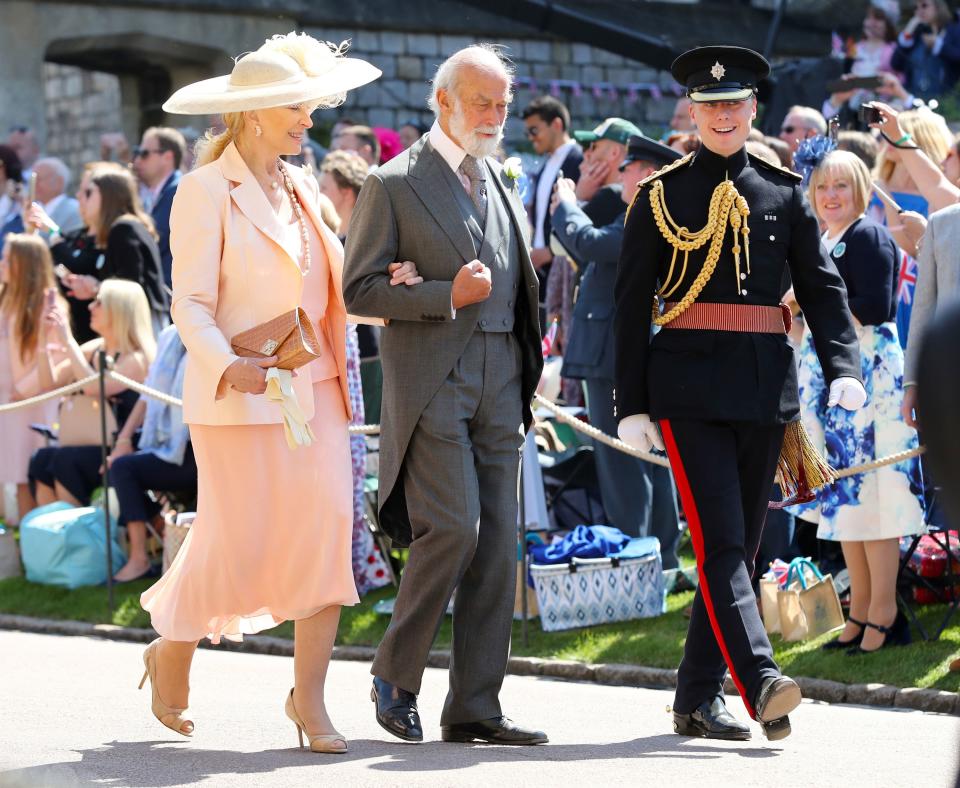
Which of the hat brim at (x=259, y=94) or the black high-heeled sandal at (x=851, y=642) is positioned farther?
the black high-heeled sandal at (x=851, y=642)

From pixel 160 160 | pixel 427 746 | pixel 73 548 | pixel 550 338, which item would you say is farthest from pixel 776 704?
pixel 160 160

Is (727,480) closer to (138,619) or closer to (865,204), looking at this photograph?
(865,204)

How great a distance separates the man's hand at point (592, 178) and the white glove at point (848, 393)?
388 cm

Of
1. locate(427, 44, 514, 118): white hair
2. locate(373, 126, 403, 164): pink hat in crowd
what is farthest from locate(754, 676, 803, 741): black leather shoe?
locate(373, 126, 403, 164): pink hat in crowd

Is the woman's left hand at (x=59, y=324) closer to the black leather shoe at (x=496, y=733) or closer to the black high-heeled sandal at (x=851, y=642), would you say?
the black high-heeled sandal at (x=851, y=642)

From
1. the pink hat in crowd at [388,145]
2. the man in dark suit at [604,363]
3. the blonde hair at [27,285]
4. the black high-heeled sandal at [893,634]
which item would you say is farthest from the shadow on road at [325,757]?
the pink hat in crowd at [388,145]

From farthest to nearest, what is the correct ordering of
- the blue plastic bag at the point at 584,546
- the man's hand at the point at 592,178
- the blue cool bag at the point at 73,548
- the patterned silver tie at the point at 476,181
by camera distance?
the blue cool bag at the point at 73,548
the man's hand at the point at 592,178
the blue plastic bag at the point at 584,546
the patterned silver tie at the point at 476,181

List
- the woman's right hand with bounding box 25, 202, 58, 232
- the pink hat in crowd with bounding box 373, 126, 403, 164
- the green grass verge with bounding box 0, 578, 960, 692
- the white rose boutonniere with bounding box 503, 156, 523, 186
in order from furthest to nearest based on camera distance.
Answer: the pink hat in crowd with bounding box 373, 126, 403, 164
the woman's right hand with bounding box 25, 202, 58, 232
the green grass verge with bounding box 0, 578, 960, 692
the white rose boutonniere with bounding box 503, 156, 523, 186

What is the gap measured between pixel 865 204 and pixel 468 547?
2988 millimetres

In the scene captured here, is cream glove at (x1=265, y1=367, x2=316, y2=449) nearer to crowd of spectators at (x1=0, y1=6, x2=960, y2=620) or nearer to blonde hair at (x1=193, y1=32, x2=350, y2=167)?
blonde hair at (x1=193, y1=32, x2=350, y2=167)

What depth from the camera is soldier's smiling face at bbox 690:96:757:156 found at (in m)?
6.23

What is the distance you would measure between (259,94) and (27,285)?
5.94m

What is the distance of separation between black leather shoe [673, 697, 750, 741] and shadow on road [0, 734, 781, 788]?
5 cm

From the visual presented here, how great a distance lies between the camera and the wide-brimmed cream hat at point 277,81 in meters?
6.16
